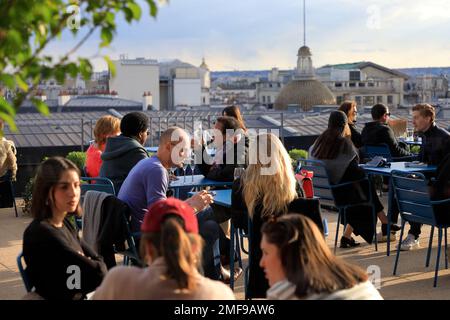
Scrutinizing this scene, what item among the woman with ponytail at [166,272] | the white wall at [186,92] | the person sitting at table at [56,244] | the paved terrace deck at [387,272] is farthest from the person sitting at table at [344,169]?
the white wall at [186,92]

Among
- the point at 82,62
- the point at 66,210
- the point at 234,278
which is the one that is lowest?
the point at 234,278

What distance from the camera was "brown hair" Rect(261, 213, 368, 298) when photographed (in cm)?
276

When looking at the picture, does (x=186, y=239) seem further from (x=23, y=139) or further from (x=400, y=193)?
(x=23, y=139)

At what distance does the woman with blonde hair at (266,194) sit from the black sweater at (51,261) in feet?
4.18

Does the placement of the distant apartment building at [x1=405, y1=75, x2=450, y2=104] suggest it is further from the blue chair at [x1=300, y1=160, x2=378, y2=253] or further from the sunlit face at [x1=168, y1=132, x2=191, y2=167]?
the sunlit face at [x1=168, y1=132, x2=191, y2=167]

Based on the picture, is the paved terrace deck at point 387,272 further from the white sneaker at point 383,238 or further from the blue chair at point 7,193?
the blue chair at point 7,193

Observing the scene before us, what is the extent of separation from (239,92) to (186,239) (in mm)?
157648

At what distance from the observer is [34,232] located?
11.8 feet

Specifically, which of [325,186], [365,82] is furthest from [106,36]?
[365,82]

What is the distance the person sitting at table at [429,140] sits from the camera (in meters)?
7.05

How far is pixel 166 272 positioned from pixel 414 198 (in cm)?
360

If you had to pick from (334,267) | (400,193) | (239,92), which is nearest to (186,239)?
(334,267)

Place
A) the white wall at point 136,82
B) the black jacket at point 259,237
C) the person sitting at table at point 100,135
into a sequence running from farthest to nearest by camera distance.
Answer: the white wall at point 136,82
the person sitting at table at point 100,135
the black jacket at point 259,237

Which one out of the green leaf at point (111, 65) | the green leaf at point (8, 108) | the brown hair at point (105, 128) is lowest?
the brown hair at point (105, 128)
